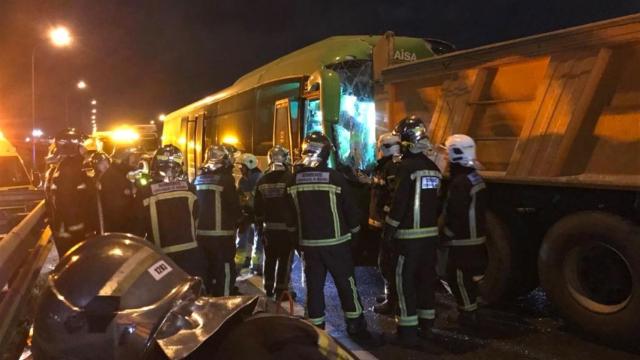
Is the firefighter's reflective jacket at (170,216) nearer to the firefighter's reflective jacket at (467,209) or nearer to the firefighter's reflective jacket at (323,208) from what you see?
the firefighter's reflective jacket at (323,208)

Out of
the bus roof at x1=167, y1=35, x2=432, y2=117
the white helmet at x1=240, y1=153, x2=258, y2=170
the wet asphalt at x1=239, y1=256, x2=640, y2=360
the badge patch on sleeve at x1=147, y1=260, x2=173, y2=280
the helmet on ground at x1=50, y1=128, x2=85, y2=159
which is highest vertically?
the bus roof at x1=167, y1=35, x2=432, y2=117

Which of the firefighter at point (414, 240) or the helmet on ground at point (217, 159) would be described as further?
the helmet on ground at point (217, 159)

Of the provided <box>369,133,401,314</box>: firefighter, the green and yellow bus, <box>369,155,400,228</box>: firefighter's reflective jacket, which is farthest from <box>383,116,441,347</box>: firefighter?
the green and yellow bus

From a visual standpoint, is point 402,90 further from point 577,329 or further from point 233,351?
point 233,351

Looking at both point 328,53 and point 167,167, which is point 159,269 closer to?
point 167,167

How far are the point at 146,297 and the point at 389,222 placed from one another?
296 centimetres

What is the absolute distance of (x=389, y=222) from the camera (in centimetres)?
538

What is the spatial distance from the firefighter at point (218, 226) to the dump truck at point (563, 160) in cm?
266

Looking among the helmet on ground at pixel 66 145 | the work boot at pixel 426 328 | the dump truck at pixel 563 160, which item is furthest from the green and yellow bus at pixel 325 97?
the helmet on ground at pixel 66 145

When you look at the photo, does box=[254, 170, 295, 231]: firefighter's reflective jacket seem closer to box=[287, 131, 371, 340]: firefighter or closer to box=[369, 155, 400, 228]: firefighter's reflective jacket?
box=[369, 155, 400, 228]: firefighter's reflective jacket

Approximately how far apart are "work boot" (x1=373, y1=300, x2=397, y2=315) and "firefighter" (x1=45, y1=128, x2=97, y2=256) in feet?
10.2

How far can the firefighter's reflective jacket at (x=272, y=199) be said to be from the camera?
662 centimetres

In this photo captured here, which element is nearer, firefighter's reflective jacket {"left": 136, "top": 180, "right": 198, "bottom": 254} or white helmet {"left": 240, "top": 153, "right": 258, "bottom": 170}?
firefighter's reflective jacket {"left": 136, "top": 180, "right": 198, "bottom": 254}

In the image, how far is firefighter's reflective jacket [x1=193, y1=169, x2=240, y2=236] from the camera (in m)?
5.93
